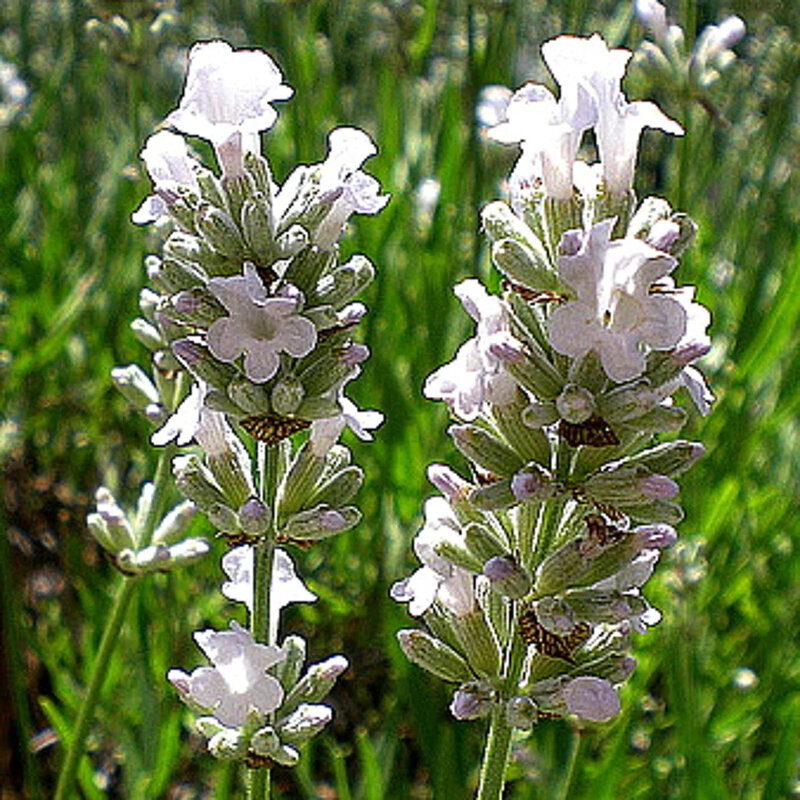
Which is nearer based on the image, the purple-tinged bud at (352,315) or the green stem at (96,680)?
the purple-tinged bud at (352,315)

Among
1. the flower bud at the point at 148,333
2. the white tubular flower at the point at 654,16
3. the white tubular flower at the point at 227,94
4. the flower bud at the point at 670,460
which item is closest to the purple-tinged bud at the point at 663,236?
the flower bud at the point at 670,460

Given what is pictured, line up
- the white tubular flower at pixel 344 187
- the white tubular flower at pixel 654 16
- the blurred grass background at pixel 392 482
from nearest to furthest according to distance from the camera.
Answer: the white tubular flower at pixel 344 187 < the white tubular flower at pixel 654 16 < the blurred grass background at pixel 392 482

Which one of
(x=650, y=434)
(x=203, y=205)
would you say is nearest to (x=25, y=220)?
(x=203, y=205)

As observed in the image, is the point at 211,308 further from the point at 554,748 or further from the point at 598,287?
the point at 554,748

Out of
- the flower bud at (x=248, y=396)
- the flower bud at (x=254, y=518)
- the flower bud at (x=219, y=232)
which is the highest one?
the flower bud at (x=219, y=232)

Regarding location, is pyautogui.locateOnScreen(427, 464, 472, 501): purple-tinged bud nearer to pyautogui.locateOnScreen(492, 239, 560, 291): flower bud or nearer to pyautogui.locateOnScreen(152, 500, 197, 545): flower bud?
pyautogui.locateOnScreen(492, 239, 560, 291): flower bud

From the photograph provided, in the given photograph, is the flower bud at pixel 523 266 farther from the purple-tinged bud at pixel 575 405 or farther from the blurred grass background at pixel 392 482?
the blurred grass background at pixel 392 482

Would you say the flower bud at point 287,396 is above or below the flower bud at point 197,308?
below
